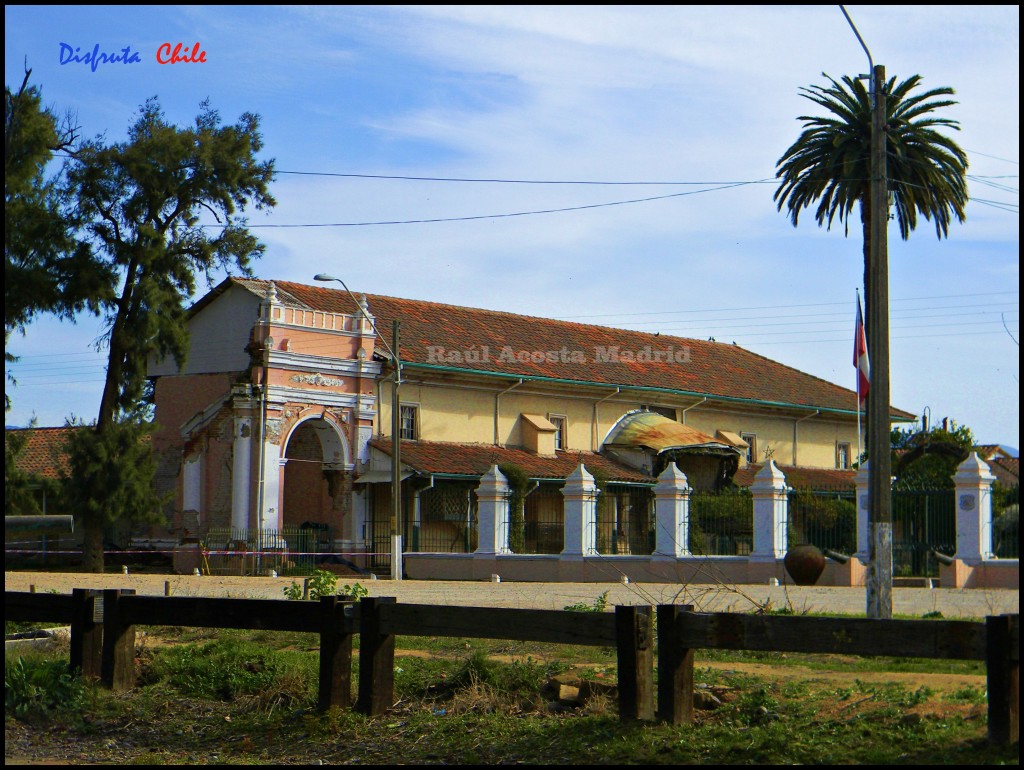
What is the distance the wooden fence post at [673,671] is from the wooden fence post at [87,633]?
5.10 meters

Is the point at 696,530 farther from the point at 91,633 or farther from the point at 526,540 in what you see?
the point at 91,633

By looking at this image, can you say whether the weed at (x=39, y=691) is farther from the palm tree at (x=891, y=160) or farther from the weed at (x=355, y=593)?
the palm tree at (x=891, y=160)

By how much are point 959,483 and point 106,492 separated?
73.5 feet

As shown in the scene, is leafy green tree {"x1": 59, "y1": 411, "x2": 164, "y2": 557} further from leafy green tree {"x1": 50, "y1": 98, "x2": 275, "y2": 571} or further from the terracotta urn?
the terracotta urn

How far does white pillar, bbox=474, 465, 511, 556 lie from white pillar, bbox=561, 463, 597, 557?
7.33ft

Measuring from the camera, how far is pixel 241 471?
123 feet

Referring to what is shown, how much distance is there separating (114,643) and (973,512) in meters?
18.4

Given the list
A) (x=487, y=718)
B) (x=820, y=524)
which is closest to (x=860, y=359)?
(x=820, y=524)

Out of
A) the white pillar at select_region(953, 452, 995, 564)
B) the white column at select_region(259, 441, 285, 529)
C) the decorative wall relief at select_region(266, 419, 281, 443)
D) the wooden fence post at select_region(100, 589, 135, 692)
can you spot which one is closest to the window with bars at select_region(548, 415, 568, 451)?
the decorative wall relief at select_region(266, 419, 281, 443)

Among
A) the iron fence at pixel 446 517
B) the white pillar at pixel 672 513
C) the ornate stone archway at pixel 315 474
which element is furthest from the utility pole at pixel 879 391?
the ornate stone archway at pixel 315 474

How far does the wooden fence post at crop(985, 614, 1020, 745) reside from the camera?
25.7 ft

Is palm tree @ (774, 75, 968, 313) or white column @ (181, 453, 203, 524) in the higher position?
palm tree @ (774, 75, 968, 313)

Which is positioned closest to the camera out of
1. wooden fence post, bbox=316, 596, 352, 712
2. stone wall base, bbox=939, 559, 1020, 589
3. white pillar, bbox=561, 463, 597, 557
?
wooden fence post, bbox=316, 596, 352, 712

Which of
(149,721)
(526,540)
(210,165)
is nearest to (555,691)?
(149,721)
